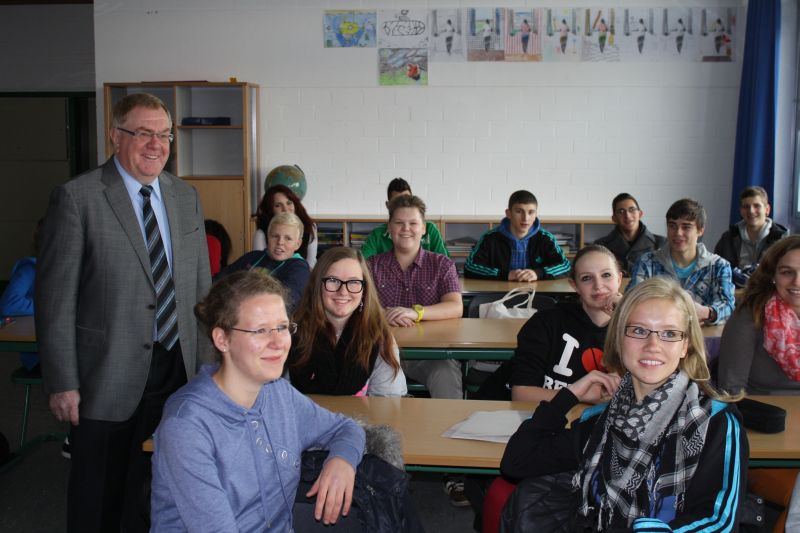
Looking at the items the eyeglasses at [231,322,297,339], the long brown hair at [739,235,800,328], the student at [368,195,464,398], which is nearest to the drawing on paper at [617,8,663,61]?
the student at [368,195,464,398]

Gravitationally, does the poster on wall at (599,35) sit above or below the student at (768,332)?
above

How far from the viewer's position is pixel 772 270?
113 inches

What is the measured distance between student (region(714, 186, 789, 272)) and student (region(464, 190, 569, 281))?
1503mm

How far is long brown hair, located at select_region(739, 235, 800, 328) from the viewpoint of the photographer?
2812mm

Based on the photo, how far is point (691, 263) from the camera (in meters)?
4.27

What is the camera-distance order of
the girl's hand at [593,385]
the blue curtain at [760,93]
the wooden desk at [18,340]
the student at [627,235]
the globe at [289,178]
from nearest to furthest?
the girl's hand at [593,385], the wooden desk at [18,340], the student at [627,235], the blue curtain at [760,93], the globe at [289,178]

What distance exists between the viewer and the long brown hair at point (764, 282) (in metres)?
2.81

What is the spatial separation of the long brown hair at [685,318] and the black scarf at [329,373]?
100 cm

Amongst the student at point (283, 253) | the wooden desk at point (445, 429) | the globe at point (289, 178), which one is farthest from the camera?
the globe at point (289, 178)

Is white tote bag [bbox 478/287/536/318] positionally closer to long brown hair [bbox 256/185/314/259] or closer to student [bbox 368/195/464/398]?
student [bbox 368/195/464/398]

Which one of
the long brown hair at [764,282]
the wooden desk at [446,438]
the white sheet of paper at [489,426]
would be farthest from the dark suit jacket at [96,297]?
the long brown hair at [764,282]

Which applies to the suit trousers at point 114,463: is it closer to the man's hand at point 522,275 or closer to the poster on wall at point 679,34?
the man's hand at point 522,275

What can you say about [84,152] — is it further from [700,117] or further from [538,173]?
[700,117]

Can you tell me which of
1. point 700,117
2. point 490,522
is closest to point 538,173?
point 700,117
